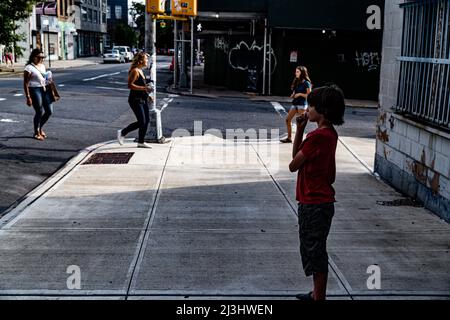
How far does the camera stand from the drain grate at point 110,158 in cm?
1031

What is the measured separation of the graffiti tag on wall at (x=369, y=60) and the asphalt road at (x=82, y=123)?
4.76m

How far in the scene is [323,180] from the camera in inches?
171

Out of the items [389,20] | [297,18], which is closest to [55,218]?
[389,20]

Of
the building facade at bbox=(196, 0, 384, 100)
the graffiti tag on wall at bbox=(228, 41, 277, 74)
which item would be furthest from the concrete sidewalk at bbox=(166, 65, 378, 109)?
the graffiti tag on wall at bbox=(228, 41, 277, 74)

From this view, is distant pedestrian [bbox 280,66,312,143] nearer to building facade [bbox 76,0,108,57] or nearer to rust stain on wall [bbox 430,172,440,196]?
rust stain on wall [bbox 430,172,440,196]

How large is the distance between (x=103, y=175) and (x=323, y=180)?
18.5 ft

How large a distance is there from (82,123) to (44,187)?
265 inches

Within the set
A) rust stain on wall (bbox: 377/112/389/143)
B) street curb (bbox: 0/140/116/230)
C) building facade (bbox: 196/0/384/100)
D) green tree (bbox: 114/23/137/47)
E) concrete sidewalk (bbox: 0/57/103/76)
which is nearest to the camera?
A: street curb (bbox: 0/140/116/230)

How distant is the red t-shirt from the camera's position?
4223mm

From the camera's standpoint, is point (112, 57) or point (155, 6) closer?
point (155, 6)

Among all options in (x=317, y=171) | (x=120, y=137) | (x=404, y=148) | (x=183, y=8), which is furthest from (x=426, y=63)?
(x=183, y=8)

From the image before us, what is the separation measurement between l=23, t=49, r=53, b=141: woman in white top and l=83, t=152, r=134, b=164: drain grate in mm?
2156

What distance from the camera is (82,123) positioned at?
1499 cm

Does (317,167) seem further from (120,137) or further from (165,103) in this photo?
(165,103)
